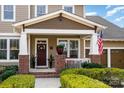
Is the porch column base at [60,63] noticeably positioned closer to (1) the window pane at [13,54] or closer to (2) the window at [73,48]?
(2) the window at [73,48]

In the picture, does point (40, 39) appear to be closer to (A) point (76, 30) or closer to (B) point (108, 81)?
(A) point (76, 30)

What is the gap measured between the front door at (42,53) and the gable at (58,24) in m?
4.22

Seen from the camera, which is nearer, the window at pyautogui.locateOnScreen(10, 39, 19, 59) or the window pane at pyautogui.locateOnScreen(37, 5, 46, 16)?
the window at pyautogui.locateOnScreen(10, 39, 19, 59)

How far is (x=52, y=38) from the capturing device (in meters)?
24.7

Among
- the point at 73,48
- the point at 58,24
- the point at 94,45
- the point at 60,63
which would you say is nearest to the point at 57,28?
the point at 58,24

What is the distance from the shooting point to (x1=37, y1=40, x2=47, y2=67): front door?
80.6 ft

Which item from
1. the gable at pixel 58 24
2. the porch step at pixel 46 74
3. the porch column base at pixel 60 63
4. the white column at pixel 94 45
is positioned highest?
the gable at pixel 58 24

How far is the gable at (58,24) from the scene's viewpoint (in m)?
20.5

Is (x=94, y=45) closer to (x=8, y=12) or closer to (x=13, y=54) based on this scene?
(x=13, y=54)

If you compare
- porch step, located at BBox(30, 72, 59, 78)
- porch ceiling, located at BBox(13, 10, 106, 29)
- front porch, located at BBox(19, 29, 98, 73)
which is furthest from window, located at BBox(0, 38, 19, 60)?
porch step, located at BBox(30, 72, 59, 78)

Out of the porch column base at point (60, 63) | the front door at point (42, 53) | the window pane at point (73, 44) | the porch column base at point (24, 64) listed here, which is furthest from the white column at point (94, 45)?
the front door at point (42, 53)

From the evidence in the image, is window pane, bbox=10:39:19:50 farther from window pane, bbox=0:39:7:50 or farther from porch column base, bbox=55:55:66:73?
porch column base, bbox=55:55:66:73

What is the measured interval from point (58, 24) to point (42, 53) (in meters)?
4.68

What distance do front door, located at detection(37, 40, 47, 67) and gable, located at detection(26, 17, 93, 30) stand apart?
13.9ft
